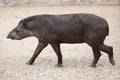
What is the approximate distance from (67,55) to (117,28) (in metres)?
3.70

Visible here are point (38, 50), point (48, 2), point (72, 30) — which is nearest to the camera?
point (72, 30)

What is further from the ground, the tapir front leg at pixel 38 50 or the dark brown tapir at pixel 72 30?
the dark brown tapir at pixel 72 30

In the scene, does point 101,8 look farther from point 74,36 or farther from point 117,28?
point 74,36

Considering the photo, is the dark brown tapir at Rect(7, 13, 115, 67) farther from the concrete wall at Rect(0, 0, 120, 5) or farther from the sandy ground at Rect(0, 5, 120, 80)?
the concrete wall at Rect(0, 0, 120, 5)

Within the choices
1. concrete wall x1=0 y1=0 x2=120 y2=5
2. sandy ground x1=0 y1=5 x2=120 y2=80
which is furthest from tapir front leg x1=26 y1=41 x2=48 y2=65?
concrete wall x1=0 y1=0 x2=120 y2=5

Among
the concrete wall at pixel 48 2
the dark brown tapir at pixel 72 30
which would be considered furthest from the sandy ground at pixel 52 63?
the concrete wall at pixel 48 2

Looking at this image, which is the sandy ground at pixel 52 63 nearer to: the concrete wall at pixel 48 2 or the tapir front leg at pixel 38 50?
the tapir front leg at pixel 38 50

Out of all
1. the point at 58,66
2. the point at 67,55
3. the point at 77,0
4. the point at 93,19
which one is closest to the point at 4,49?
the point at 67,55

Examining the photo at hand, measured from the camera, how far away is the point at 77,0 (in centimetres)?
1777

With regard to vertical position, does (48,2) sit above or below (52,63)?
below

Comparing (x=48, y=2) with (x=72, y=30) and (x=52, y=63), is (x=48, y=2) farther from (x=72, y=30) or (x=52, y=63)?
(x=72, y=30)

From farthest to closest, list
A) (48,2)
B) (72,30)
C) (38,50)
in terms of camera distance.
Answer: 1. (48,2)
2. (38,50)
3. (72,30)

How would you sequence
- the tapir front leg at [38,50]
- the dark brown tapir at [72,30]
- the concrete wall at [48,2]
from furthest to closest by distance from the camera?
1. the concrete wall at [48,2]
2. the tapir front leg at [38,50]
3. the dark brown tapir at [72,30]

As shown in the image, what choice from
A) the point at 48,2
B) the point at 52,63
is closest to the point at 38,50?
the point at 52,63
